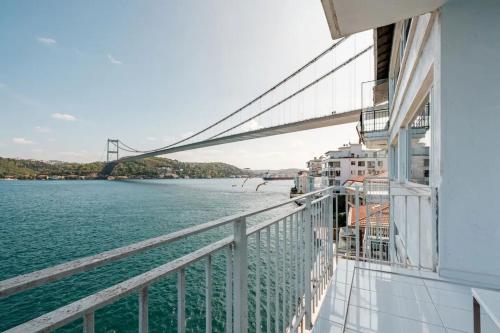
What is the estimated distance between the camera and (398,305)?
5.17 feet

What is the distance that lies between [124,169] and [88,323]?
5093 cm

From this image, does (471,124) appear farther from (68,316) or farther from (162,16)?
(162,16)

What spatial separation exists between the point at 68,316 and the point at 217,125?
27563mm

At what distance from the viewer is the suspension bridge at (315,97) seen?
14180 mm

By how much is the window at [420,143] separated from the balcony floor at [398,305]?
107 cm

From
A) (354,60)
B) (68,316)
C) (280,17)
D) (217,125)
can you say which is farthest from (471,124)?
(217,125)

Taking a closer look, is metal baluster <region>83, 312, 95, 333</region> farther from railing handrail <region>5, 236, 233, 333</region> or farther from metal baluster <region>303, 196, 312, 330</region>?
metal baluster <region>303, 196, 312, 330</region>

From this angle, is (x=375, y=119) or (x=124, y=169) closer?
(x=375, y=119)

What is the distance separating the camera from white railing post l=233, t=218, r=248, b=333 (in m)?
0.84

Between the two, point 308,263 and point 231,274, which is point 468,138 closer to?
point 308,263

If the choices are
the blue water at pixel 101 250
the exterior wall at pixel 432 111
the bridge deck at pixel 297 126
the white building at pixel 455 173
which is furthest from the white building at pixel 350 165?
the white building at pixel 455 173

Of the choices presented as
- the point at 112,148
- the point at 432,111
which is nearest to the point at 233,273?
the point at 432,111

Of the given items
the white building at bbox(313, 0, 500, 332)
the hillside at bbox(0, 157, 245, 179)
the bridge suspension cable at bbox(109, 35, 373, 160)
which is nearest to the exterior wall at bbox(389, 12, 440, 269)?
the white building at bbox(313, 0, 500, 332)

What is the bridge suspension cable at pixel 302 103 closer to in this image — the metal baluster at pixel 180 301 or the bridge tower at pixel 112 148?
the metal baluster at pixel 180 301
